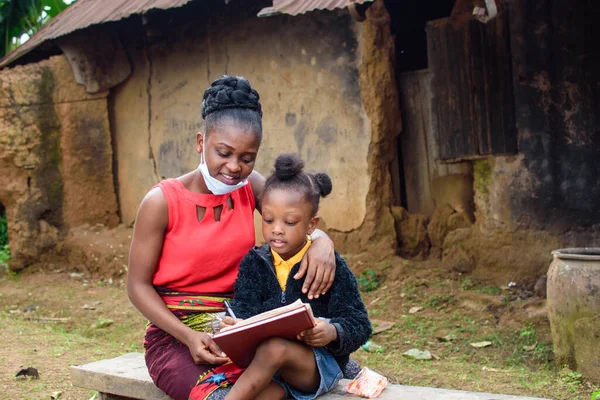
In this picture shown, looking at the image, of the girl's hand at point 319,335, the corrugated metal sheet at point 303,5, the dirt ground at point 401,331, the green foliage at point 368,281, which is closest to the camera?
the girl's hand at point 319,335

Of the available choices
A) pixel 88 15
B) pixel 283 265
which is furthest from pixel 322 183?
pixel 88 15

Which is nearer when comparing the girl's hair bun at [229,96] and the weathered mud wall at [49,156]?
the girl's hair bun at [229,96]

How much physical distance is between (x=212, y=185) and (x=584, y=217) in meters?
3.62

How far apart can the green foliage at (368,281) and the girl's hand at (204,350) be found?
3429 mm

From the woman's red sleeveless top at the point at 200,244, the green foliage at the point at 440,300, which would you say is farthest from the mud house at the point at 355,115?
the woman's red sleeveless top at the point at 200,244

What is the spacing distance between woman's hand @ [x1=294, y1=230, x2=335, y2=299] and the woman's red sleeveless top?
1.01 ft

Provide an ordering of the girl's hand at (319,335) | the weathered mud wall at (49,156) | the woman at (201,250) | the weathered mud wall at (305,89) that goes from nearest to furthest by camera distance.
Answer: the girl's hand at (319,335) → the woman at (201,250) → the weathered mud wall at (305,89) → the weathered mud wall at (49,156)

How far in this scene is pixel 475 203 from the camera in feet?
19.7

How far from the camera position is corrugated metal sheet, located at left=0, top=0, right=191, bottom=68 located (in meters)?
6.50

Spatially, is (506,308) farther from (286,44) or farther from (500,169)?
(286,44)

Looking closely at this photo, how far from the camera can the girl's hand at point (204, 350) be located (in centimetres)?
262

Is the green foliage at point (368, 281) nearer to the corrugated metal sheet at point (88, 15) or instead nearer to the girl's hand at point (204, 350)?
the corrugated metal sheet at point (88, 15)

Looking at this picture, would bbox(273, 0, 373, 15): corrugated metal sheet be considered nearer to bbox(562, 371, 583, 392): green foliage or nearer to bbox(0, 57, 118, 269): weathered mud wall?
bbox(562, 371, 583, 392): green foliage

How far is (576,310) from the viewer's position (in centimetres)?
419
